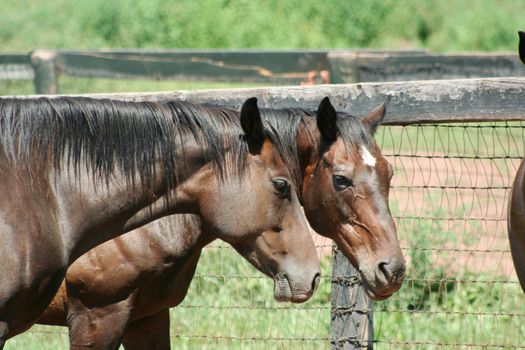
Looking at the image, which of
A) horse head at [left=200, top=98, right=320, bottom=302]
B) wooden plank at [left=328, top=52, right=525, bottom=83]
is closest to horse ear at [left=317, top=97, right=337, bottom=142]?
horse head at [left=200, top=98, right=320, bottom=302]

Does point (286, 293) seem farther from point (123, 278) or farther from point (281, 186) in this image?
point (123, 278)

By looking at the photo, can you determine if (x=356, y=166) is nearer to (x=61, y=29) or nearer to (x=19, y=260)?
(x=19, y=260)

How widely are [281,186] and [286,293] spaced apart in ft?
1.41

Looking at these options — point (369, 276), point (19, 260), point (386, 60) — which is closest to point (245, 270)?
point (369, 276)

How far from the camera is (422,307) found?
6121 millimetres

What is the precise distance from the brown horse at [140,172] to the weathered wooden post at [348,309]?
4.55 feet

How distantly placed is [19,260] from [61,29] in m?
16.4

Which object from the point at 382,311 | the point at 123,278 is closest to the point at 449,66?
the point at 382,311

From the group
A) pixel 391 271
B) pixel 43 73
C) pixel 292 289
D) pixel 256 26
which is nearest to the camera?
pixel 292 289

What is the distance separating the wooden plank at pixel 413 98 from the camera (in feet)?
15.5

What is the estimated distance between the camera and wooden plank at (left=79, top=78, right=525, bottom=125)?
4715mm

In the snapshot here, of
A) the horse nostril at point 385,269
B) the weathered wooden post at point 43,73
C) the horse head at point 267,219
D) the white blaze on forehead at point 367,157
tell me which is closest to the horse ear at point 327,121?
the white blaze on forehead at point 367,157

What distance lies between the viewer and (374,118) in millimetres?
4438

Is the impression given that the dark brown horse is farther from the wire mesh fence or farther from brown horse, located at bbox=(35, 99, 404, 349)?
the wire mesh fence
